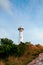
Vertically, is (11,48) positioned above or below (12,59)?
above

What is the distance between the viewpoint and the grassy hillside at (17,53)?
62.3ft

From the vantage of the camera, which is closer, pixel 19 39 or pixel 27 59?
pixel 27 59

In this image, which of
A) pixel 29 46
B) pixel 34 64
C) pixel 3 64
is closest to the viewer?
pixel 34 64

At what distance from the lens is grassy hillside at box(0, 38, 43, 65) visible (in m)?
19.0

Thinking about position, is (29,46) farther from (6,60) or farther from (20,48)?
(6,60)

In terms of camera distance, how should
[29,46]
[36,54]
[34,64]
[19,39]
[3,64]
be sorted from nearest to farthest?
[34,64] → [3,64] → [36,54] → [29,46] → [19,39]

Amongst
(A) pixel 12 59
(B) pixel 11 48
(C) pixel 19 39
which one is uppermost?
(C) pixel 19 39

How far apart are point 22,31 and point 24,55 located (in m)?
5.02

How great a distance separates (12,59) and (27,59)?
55.5 inches

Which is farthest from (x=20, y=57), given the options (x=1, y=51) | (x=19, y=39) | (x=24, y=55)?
(x=19, y=39)

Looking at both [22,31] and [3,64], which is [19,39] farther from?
[3,64]

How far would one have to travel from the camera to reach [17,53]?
20172 millimetres

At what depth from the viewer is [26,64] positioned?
1775cm

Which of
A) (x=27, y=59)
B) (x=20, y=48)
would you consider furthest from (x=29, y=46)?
(x=27, y=59)
